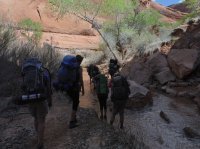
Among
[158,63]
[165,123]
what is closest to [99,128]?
[165,123]

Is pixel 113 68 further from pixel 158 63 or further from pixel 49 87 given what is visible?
pixel 158 63

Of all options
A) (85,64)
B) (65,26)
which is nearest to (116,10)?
(85,64)

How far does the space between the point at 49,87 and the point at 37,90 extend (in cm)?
35

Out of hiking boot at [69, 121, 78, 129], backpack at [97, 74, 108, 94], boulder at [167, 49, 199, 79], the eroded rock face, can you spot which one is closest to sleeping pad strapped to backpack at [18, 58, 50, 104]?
hiking boot at [69, 121, 78, 129]

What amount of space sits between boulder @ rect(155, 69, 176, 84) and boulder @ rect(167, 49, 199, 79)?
0.25 meters

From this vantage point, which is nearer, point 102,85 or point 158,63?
point 102,85

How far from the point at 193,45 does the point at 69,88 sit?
15.9m

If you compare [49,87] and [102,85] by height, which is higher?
[49,87]

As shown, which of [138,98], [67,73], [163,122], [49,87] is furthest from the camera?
[138,98]

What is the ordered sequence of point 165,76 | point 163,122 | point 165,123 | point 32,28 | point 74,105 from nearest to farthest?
point 74,105 → point 165,123 → point 163,122 → point 165,76 → point 32,28

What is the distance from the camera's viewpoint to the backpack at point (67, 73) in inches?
328

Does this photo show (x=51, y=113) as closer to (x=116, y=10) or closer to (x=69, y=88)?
(x=69, y=88)

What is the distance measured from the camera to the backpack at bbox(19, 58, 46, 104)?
7.04 metres

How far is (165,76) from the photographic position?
21188 millimetres
